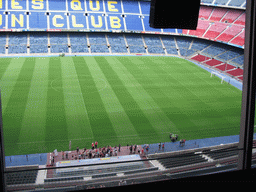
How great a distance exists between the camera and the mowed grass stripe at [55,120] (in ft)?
47.0

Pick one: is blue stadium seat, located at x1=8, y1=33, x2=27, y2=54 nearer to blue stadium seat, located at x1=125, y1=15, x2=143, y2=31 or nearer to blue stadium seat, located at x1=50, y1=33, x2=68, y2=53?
blue stadium seat, located at x1=50, y1=33, x2=68, y2=53

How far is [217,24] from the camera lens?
4050cm

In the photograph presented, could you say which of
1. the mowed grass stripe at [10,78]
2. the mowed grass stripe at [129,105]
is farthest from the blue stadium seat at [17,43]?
the mowed grass stripe at [129,105]

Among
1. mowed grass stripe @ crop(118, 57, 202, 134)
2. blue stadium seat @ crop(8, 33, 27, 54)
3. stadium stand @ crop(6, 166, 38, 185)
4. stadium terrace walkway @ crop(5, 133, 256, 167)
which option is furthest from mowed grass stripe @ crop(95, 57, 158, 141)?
blue stadium seat @ crop(8, 33, 27, 54)

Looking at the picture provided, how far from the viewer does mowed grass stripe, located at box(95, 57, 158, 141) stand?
16.3 m

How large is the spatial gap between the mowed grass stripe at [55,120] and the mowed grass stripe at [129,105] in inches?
176

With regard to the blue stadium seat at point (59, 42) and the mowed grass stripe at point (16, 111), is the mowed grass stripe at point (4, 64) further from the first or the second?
the blue stadium seat at point (59, 42)

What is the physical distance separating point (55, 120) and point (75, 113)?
60.9 inches

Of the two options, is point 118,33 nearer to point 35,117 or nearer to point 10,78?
point 10,78

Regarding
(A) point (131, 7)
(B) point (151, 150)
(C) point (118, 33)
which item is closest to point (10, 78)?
(B) point (151, 150)

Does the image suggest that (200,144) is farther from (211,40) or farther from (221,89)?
(211,40)

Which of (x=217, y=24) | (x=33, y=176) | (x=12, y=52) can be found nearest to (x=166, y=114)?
(x=33, y=176)

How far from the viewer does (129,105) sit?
766 inches

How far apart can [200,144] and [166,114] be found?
154 inches
